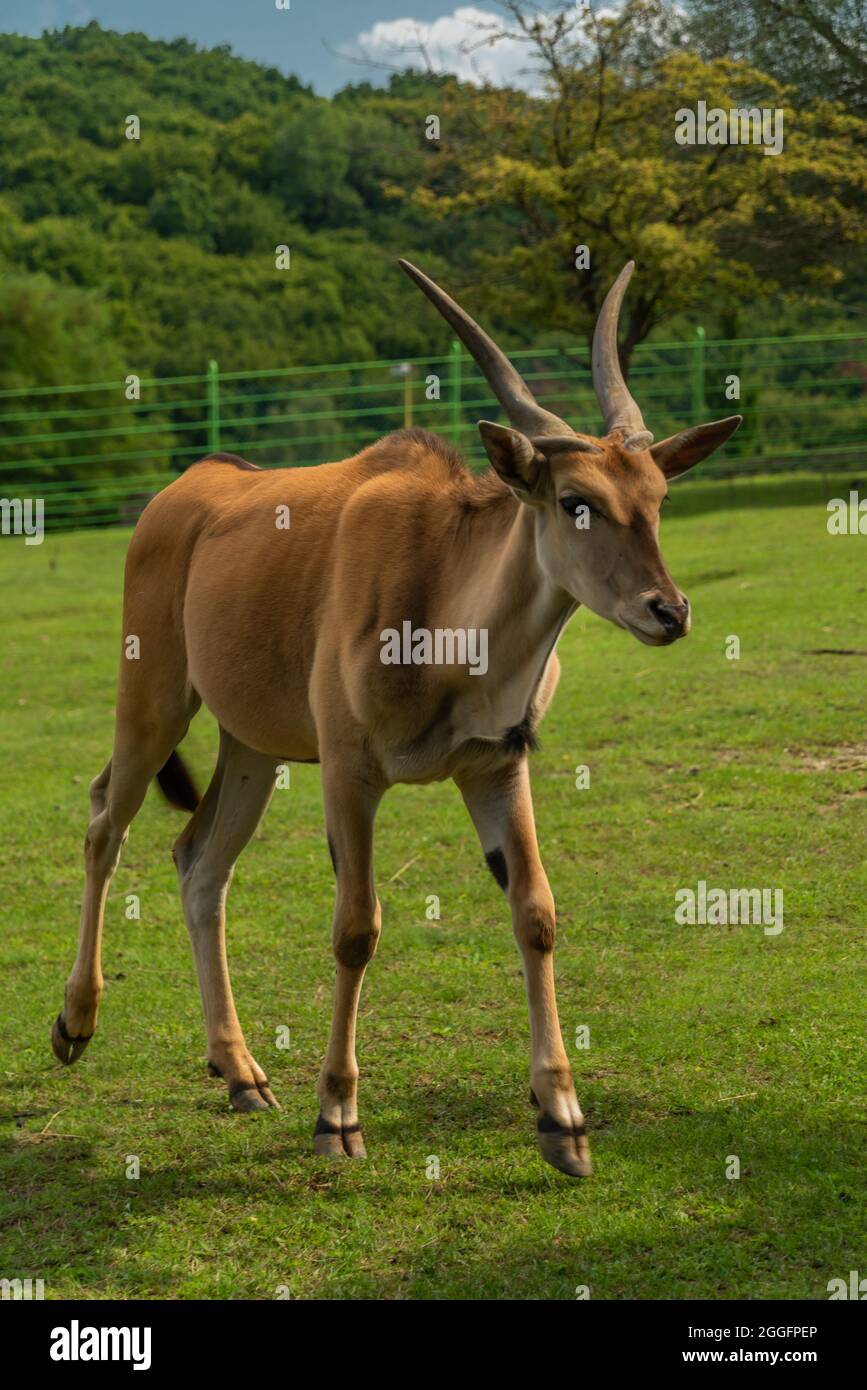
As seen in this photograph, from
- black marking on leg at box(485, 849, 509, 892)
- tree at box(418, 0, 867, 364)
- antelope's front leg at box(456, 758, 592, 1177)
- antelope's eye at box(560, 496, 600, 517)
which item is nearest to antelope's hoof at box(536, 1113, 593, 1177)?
antelope's front leg at box(456, 758, 592, 1177)

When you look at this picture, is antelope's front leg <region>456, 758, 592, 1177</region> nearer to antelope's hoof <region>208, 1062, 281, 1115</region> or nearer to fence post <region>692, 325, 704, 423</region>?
antelope's hoof <region>208, 1062, 281, 1115</region>

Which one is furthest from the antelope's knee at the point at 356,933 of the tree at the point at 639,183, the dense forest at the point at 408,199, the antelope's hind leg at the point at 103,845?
the tree at the point at 639,183

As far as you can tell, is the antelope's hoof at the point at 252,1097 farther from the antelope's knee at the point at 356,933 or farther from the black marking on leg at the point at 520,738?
the black marking on leg at the point at 520,738

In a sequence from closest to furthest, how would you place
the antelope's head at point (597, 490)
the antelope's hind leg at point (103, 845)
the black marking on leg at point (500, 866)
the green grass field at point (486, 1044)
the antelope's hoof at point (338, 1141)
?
the antelope's head at point (597, 490), the green grass field at point (486, 1044), the antelope's hoof at point (338, 1141), the black marking on leg at point (500, 866), the antelope's hind leg at point (103, 845)

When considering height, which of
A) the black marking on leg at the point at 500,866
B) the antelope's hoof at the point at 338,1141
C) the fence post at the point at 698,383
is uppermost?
the fence post at the point at 698,383

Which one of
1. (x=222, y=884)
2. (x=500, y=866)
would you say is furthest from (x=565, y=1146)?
(x=222, y=884)

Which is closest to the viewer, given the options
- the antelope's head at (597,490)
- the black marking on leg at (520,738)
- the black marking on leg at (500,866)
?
the antelope's head at (597,490)

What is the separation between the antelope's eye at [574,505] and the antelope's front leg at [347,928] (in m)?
0.99

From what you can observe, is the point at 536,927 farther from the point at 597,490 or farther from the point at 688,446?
the point at 688,446

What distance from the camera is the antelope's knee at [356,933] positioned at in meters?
4.48

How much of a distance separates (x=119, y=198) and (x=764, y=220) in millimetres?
27940

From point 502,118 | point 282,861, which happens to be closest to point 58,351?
point 502,118

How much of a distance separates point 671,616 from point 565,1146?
57.2 inches

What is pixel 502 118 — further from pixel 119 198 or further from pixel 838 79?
pixel 119 198
